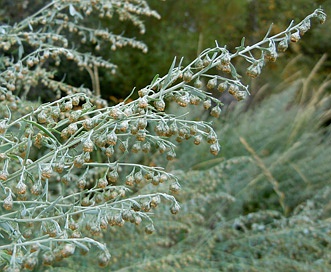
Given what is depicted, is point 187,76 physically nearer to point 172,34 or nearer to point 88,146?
point 88,146

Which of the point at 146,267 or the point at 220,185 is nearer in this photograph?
the point at 146,267

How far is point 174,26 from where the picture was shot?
477cm

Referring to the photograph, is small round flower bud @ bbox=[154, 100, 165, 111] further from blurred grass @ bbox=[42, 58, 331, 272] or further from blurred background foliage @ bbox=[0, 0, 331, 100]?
blurred background foliage @ bbox=[0, 0, 331, 100]

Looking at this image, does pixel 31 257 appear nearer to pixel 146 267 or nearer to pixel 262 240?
pixel 146 267

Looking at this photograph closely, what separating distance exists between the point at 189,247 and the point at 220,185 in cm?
88

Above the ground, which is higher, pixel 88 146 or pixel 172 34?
pixel 88 146

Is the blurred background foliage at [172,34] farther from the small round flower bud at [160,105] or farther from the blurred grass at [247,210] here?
the small round flower bud at [160,105]

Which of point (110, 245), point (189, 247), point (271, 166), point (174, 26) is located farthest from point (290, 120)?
point (110, 245)

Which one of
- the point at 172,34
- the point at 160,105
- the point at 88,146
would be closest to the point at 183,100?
the point at 160,105

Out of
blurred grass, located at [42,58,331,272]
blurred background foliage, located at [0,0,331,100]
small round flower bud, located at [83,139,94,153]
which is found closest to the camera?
small round flower bud, located at [83,139,94,153]

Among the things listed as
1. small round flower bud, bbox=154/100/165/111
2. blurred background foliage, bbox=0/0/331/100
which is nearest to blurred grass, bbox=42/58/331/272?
blurred background foliage, bbox=0/0/331/100

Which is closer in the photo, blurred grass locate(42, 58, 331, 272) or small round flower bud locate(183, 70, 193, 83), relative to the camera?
small round flower bud locate(183, 70, 193, 83)

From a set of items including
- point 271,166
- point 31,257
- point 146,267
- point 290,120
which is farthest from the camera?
point 290,120

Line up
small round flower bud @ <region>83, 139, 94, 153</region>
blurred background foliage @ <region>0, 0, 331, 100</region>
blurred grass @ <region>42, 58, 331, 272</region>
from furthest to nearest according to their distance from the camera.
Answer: blurred background foliage @ <region>0, 0, 331, 100</region> < blurred grass @ <region>42, 58, 331, 272</region> < small round flower bud @ <region>83, 139, 94, 153</region>
